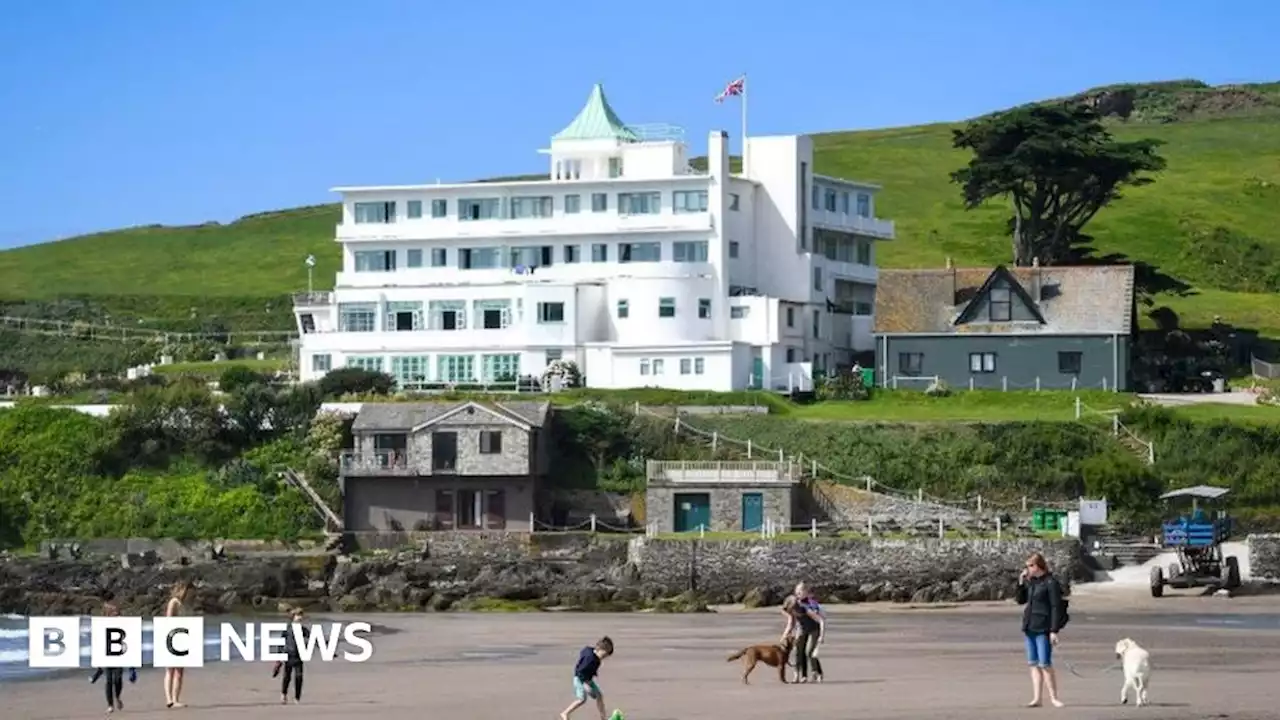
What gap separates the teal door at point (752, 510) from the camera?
229ft

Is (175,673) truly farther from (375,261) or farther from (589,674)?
(375,261)

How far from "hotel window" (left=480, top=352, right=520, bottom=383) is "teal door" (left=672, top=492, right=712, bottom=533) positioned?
14855 mm

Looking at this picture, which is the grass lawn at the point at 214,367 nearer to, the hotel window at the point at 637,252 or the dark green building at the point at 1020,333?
the hotel window at the point at 637,252

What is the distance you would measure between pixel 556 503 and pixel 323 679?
33.1 meters

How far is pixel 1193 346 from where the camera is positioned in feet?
298

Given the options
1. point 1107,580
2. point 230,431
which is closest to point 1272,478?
point 1107,580

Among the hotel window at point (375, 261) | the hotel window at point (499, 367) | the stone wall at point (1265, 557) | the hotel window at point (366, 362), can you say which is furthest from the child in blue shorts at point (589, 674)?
the hotel window at point (375, 261)

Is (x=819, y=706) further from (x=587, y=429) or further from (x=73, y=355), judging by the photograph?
(x=73, y=355)

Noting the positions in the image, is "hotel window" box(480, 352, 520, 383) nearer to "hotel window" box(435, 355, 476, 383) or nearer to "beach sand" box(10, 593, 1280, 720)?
"hotel window" box(435, 355, 476, 383)

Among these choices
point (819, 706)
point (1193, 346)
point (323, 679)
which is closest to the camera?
point (819, 706)

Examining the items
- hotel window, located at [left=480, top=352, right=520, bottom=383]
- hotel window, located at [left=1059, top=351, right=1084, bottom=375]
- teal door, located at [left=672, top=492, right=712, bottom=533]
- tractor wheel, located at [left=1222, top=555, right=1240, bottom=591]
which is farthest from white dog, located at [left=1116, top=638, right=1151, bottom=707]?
hotel window, located at [left=480, top=352, right=520, bottom=383]

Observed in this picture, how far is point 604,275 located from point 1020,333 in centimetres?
1448

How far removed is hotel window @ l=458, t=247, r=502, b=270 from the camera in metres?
87.7

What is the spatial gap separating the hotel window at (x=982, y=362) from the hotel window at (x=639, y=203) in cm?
1222
